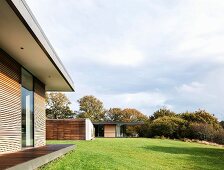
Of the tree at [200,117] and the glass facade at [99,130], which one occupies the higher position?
the tree at [200,117]

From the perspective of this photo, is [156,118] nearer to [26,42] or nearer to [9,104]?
[9,104]

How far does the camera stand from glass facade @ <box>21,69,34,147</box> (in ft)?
47.0

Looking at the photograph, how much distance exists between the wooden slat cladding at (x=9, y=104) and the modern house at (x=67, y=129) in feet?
54.1

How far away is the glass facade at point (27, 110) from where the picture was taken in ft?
47.0

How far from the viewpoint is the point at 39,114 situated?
1761 cm

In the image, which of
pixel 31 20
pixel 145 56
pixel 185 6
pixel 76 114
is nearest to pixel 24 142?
pixel 31 20

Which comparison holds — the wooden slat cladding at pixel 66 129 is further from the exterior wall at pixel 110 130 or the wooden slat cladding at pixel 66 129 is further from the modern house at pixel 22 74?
the exterior wall at pixel 110 130

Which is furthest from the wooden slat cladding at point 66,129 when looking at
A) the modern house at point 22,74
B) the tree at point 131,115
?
the tree at point 131,115

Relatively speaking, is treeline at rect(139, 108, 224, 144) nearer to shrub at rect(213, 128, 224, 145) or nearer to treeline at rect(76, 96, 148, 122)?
shrub at rect(213, 128, 224, 145)

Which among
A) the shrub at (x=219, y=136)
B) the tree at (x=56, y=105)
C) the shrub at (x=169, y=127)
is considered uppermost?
the tree at (x=56, y=105)

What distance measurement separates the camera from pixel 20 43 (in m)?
10.6

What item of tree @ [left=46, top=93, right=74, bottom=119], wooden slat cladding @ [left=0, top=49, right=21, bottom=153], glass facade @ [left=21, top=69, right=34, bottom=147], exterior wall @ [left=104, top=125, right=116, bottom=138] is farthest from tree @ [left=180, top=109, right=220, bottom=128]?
wooden slat cladding @ [left=0, top=49, right=21, bottom=153]

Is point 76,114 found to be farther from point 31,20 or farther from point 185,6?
point 31,20

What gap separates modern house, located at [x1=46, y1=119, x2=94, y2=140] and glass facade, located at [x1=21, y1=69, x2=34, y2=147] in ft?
44.9
